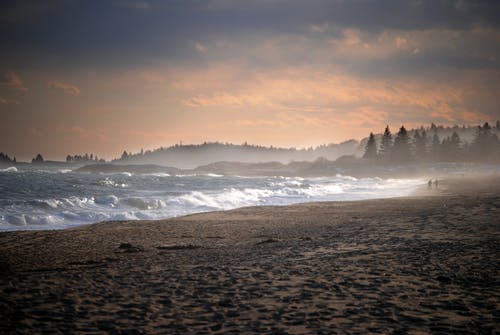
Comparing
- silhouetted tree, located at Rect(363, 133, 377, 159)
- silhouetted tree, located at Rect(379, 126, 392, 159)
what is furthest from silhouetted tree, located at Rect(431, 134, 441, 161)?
silhouetted tree, located at Rect(363, 133, 377, 159)

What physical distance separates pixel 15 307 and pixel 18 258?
4.88 m

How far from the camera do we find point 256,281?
8.28 meters

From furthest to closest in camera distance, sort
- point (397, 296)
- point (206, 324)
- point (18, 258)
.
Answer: point (18, 258) < point (397, 296) < point (206, 324)

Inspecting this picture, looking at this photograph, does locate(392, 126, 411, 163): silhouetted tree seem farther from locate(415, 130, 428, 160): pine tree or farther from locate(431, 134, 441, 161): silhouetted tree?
locate(431, 134, 441, 161): silhouetted tree

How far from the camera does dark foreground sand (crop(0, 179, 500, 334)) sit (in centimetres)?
600

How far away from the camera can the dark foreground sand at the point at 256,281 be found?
6.00 metres

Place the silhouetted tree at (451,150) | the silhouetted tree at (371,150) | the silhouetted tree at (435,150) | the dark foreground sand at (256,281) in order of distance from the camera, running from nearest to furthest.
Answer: the dark foreground sand at (256,281) < the silhouetted tree at (451,150) < the silhouetted tree at (435,150) < the silhouetted tree at (371,150)

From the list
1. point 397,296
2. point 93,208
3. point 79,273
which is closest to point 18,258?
point 79,273

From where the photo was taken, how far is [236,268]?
946 centimetres

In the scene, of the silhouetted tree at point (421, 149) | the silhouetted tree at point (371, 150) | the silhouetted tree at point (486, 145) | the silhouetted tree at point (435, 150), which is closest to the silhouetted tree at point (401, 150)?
the silhouetted tree at point (421, 149)

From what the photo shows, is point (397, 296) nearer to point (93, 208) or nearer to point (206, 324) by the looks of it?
point (206, 324)

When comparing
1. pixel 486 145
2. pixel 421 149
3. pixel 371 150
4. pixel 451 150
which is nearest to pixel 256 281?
pixel 371 150

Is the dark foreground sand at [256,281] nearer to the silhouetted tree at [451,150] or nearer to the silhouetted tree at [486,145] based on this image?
the silhouetted tree at [451,150]

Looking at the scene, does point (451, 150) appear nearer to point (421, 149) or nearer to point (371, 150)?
point (421, 149)
